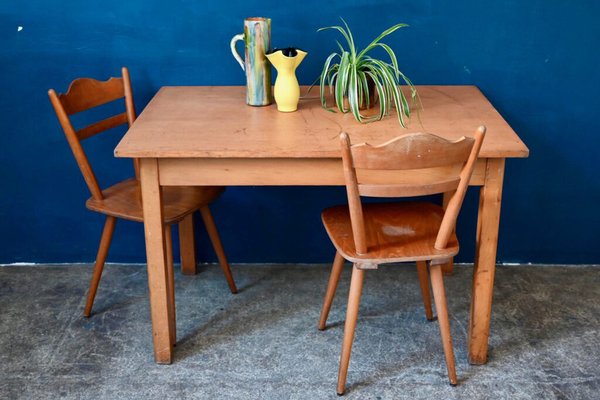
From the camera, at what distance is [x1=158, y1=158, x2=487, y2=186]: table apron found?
2178 mm

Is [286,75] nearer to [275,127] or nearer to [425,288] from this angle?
[275,127]

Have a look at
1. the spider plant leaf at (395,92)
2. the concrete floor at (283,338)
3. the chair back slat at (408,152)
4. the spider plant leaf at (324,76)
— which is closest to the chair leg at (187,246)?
the concrete floor at (283,338)

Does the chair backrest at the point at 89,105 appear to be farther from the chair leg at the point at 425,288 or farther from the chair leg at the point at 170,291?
the chair leg at the point at 425,288

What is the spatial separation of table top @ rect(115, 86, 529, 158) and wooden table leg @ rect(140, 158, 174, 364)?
11cm

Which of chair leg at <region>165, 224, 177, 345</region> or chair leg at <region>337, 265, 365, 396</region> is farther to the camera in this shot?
chair leg at <region>165, 224, 177, 345</region>

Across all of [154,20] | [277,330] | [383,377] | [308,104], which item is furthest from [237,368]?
[154,20]

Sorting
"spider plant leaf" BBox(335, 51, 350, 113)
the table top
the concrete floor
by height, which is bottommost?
the concrete floor

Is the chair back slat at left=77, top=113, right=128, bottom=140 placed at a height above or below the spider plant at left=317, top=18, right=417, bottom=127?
below

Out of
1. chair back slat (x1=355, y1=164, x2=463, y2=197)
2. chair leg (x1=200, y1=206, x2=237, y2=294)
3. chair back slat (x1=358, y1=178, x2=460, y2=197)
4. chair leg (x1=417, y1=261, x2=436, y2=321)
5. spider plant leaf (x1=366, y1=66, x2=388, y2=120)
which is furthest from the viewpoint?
chair leg (x1=200, y1=206, x2=237, y2=294)

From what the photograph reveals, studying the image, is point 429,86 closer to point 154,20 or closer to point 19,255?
point 154,20


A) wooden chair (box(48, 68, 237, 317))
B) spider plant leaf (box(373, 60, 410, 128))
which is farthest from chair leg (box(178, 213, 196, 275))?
spider plant leaf (box(373, 60, 410, 128))

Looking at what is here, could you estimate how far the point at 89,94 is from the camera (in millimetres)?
2639

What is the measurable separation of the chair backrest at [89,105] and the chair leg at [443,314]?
1.20 metres

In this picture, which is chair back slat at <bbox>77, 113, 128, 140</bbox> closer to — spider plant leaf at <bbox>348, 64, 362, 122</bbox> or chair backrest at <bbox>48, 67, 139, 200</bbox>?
chair backrest at <bbox>48, 67, 139, 200</bbox>
